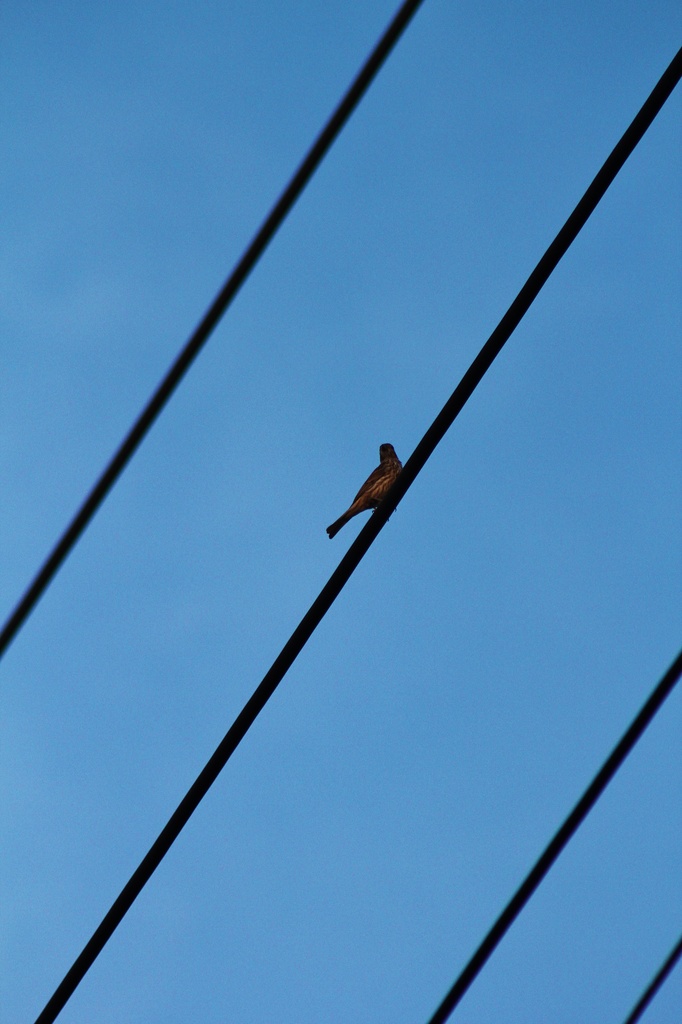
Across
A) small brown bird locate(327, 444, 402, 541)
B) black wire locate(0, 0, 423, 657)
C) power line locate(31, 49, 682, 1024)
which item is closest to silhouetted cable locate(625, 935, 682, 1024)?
power line locate(31, 49, 682, 1024)

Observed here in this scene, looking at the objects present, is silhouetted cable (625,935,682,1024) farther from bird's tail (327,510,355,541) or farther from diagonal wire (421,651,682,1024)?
bird's tail (327,510,355,541)

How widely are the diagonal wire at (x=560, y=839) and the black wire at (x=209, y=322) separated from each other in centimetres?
166

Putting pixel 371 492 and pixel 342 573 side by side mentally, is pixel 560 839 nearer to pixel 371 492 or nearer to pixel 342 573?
pixel 342 573

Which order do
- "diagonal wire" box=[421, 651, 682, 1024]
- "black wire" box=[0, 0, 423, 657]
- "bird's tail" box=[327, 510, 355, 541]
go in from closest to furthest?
"black wire" box=[0, 0, 423, 657], "diagonal wire" box=[421, 651, 682, 1024], "bird's tail" box=[327, 510, 355, 541]

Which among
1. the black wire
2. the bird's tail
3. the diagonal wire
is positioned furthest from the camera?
the bird's tail

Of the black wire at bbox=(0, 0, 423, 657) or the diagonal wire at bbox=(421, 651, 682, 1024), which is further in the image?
the diagonal wire at bbox=(421, 651, 682, 1024)

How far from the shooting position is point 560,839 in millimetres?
3020

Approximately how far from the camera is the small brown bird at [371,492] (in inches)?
380

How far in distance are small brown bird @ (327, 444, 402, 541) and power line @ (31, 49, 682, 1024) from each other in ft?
17.6

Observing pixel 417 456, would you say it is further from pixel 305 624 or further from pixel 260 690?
pixel 260 690

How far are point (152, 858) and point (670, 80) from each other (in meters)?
3.11

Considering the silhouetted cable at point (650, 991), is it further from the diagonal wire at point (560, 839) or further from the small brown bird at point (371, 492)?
the small brown bird at point (371, 492)

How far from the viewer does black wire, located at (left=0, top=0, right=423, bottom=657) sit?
219cm

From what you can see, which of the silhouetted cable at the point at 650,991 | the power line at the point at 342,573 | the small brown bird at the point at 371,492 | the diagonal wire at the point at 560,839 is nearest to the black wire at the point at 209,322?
the power line at the point at 342,573
